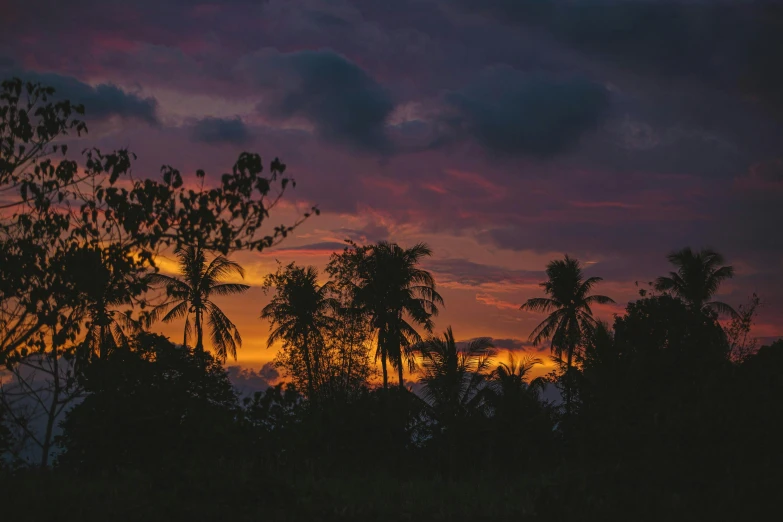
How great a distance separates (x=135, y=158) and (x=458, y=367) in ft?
84.0

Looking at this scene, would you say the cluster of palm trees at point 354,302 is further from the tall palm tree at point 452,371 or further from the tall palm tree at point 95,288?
the tall palm tree at point 95,288

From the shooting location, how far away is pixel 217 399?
24578mm

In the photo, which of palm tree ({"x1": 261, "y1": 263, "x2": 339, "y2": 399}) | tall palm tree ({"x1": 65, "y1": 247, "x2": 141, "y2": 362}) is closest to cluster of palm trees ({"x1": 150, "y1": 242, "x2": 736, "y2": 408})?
palm tree ({"x1": 261, "y1": 263, "x2": 339, "y2": 399})

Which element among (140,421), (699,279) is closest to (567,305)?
(699,279)

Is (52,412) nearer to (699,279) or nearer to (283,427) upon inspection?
(283,427)

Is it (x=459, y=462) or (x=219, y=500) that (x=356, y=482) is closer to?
(x=219, y=500)

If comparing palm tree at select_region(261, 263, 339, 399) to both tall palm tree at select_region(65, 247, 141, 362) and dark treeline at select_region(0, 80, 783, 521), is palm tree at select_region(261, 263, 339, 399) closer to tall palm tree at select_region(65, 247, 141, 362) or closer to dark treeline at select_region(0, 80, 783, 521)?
dark treeline at select_region(0, 80, 783, 521)

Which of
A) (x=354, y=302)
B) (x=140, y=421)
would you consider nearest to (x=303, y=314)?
(x=354, y=302)

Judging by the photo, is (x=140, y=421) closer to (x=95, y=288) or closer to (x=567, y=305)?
(x=95, y=288)

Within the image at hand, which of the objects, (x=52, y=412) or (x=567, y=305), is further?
(x=567, y=305)

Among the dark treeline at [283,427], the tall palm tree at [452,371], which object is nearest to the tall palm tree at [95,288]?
the dark treeline at [283,427]

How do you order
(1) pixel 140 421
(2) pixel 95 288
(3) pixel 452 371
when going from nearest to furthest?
(2) pixel 95 288 → (1) pixel 140 421 → (3) pixel 452 371

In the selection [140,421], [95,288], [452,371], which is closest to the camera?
[95,288]

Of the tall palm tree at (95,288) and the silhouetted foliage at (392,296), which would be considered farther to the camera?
the silhouetted foliage at (392,296)
